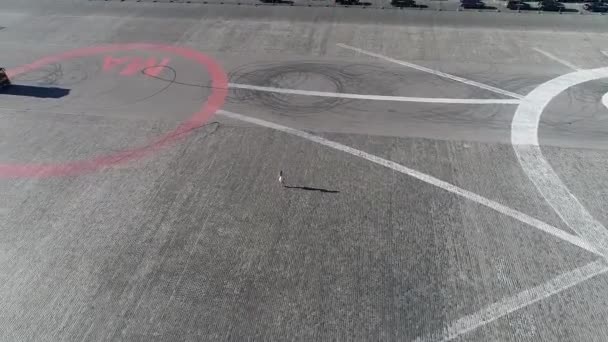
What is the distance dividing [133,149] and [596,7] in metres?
37.1

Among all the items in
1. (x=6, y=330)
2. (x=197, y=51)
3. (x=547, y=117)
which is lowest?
(x=6, y=330)

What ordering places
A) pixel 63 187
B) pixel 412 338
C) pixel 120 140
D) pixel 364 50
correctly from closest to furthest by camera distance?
pixel 412 338, pixel 63 187, pixel 120 140, pixel 364 50

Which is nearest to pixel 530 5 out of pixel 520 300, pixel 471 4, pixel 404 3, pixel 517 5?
pixel 517 5

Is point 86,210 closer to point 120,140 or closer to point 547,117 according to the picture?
point 120,140

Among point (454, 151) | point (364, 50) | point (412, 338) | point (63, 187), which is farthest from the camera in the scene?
point (364, 50)

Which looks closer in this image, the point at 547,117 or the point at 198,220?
the point at 198,220

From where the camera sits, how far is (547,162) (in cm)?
1880

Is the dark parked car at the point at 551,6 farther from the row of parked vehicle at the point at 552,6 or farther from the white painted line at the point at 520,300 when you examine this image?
the white painted line at the point at 520,300

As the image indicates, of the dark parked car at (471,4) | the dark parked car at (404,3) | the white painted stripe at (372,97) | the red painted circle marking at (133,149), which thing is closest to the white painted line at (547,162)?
the white painted stripe at (372,97)

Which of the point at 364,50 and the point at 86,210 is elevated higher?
the point at 364,50

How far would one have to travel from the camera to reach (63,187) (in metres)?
18.3

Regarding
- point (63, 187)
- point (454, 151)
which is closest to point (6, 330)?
point (63, 187)

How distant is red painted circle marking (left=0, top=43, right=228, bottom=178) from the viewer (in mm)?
19344

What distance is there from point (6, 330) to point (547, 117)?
26.2m
